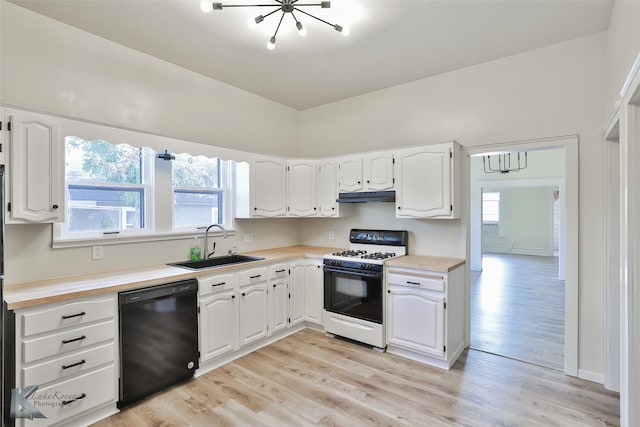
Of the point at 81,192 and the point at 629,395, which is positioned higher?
the point at 81,192

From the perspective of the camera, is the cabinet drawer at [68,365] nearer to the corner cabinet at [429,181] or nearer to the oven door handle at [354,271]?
the oven door handle at [354,271]

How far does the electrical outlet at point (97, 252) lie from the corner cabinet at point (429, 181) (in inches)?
111

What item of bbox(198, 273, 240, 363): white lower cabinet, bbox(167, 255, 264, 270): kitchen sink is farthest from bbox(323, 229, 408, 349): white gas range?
bbox(198, 273, 240, 363): white lower cabinet

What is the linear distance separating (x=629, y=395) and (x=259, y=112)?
4157 millimetres

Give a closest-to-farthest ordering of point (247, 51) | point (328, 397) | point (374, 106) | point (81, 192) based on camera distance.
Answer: point (328, 397) → point (81, 192) → point (247, 51) → point (374, 106)

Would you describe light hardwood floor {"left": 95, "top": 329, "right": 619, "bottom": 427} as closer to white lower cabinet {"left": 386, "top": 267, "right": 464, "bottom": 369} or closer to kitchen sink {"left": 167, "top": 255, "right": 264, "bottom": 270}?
white lower cabinet {"left": 386, "top": 267, "right": 464, "bottom": 369}

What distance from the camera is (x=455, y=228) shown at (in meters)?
3.38

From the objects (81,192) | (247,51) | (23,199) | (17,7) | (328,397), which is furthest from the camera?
(247,51)

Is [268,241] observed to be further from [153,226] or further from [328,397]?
[328,397]

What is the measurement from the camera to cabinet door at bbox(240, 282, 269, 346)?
10.3ft

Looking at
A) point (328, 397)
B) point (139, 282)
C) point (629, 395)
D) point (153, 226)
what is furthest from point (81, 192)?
point (629, 395)

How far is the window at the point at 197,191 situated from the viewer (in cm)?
340

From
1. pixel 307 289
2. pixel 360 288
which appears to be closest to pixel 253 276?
pixel 307 289

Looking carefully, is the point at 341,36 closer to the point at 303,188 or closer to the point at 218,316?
the point at 303,188
